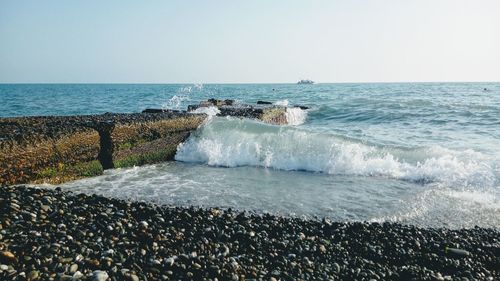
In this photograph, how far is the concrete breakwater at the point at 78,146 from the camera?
317 inches

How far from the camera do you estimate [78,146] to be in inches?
367

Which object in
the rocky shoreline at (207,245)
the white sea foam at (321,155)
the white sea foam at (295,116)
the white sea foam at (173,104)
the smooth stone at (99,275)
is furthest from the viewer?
the white sea foam at (173,104)

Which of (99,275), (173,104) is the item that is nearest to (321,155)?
(99,275)

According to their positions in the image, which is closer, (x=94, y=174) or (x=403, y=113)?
(x=94, y=174)

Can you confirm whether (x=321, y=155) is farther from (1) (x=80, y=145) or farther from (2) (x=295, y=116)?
(2) (x=295, y=116)

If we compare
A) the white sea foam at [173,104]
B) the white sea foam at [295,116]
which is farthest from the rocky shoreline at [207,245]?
the white sea foam at [173,104]

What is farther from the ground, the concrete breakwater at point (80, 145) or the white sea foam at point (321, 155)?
the concrete breakwater at point (80, 145)

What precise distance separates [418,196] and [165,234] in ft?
20.4

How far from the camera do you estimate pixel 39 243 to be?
15.9 feet

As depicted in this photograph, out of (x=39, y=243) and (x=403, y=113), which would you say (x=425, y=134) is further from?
(x=39, y=243)

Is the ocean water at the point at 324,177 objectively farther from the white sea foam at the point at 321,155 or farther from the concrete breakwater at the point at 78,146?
the concrete breakwater at the point at 78,146

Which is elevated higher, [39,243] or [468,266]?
[39,243]

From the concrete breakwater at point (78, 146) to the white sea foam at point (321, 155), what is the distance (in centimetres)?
131

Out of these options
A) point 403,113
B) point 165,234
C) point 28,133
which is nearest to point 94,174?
point 28,133
